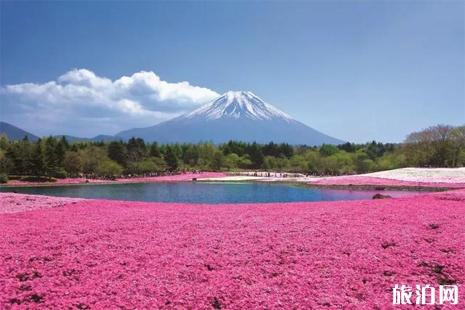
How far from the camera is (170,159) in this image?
97750 mm

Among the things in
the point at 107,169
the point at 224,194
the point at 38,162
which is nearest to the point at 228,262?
the point at 224,194

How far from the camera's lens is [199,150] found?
112312mm

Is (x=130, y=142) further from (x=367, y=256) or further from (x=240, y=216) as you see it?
(x=367, y=256)

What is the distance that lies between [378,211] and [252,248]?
842cm

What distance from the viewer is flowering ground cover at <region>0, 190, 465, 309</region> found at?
729 cm

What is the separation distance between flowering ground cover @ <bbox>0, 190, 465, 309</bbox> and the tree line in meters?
60.5

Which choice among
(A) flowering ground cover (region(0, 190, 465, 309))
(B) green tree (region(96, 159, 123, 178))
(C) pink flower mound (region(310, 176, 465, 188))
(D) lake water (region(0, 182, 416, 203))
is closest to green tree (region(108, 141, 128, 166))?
(B) green tree (region(96, 159, 123, 178))

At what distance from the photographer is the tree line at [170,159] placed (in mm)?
68875

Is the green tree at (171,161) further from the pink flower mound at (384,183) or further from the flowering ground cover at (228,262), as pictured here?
the flowering ground cover at (228,262)

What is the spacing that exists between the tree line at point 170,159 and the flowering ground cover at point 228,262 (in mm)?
60541

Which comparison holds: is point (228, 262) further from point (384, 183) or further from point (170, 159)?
point (170, 159)

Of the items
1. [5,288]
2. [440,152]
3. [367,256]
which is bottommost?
[5,288]

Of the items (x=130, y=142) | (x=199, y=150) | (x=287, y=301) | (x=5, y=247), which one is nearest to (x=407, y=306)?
(x=287, y=301)

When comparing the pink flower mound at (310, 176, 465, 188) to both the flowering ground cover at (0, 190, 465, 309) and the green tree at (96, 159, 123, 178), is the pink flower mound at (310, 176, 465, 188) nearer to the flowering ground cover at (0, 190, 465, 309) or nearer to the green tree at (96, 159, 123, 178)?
the flowering ground cover at (0, 190, 465, 309)
